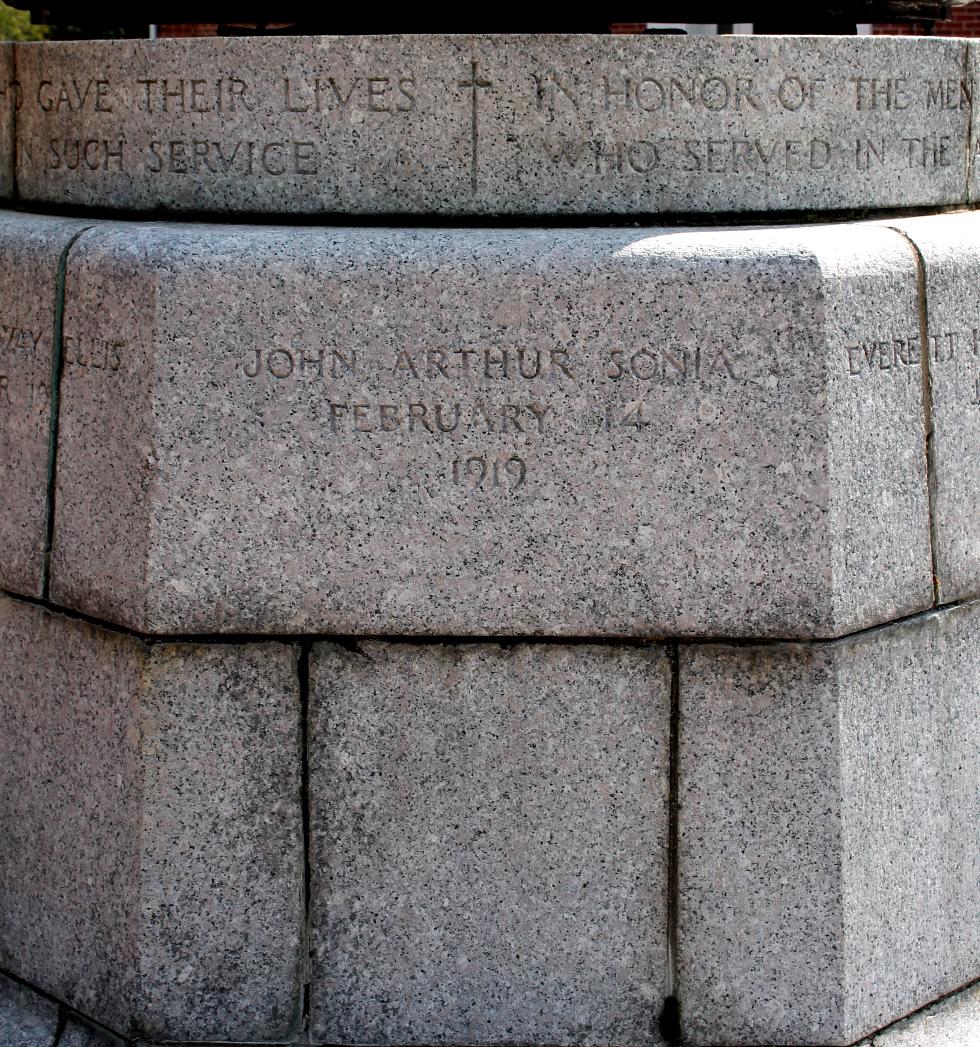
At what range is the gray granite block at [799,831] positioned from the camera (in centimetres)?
265

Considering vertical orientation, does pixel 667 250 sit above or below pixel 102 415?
above

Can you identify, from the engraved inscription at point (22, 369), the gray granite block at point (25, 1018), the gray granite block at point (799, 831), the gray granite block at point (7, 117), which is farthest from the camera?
the gray granite block at point (7, 117)

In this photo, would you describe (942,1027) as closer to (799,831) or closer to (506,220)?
(799,831)

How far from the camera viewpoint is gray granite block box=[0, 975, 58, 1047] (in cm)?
290

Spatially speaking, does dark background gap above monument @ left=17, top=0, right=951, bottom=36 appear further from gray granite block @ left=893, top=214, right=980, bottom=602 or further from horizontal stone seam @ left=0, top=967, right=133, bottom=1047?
horizontal stone seam @ left=0, top=967, right=133, bottom=1047

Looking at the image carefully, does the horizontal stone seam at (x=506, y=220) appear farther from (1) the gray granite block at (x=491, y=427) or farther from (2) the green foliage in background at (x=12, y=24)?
(2) the green foliage in background at (x=12, y=24)

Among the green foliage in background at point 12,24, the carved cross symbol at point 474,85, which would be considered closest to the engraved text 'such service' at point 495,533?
the carved cross symbol at point 474,85

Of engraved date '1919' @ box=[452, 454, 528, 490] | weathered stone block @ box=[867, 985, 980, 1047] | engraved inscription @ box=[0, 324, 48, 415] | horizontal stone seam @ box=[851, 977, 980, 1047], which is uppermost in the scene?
engraved inscription @ box=[0, 324, 48, 415]

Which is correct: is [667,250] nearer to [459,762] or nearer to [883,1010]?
Result: [459,762]

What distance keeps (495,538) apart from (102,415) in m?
0.72

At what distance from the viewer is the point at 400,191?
272cm

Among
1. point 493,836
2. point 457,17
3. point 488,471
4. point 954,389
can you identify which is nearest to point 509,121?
point 457,17

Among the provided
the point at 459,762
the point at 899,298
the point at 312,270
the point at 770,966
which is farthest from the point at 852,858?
the point at 312,270

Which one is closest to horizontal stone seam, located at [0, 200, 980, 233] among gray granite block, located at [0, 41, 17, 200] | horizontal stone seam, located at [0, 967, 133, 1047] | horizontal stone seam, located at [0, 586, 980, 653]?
gray granite block, located at [0, 41, 17, 200]
